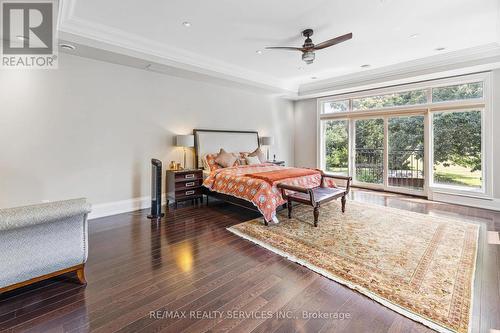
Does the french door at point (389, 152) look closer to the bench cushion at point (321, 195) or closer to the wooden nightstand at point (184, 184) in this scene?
the bench cushion at point (321, 195)

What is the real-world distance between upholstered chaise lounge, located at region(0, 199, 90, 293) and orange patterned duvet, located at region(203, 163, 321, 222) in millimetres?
2443

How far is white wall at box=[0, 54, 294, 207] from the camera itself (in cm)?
373

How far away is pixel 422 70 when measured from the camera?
204 inches

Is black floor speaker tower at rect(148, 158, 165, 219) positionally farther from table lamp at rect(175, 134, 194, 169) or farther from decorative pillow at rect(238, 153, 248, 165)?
decorative pillow at rect(238, 153, 248, 165)

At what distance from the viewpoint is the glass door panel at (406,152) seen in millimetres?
5965

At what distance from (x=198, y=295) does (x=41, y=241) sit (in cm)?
143

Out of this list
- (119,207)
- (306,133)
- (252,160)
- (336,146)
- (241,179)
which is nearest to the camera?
(241,179)

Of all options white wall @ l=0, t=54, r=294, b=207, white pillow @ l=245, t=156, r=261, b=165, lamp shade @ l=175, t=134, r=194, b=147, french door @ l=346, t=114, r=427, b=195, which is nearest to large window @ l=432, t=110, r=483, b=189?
french door @ l=346, t=114, r=427, b=195

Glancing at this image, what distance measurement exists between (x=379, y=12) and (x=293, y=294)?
3769 millimetres

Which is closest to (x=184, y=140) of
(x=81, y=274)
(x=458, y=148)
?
(x=81, y=274)

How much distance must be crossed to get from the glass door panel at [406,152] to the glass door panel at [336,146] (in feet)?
4.00

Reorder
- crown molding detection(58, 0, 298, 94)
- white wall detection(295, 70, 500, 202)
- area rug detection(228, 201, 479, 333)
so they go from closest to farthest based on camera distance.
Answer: area rug detection(228, 201, 479, 333) → crown molding detection(58, 0, 298, 94) → white wall detection(295, 70, 500, 202)

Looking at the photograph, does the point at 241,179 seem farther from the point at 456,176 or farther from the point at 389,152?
the point at 456,176

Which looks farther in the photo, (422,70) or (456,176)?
(456,176)
